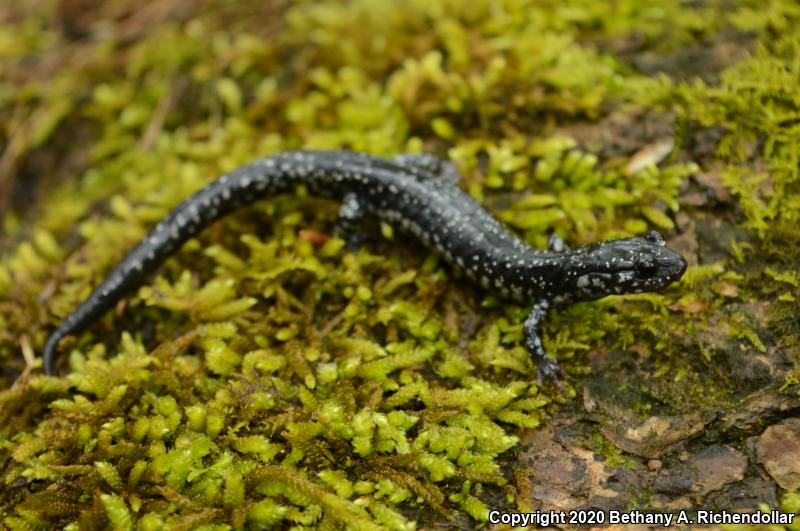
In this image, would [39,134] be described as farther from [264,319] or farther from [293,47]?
[264,319]

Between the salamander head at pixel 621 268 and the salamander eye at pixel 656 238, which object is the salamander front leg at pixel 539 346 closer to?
the salamander head at pixel 621 268

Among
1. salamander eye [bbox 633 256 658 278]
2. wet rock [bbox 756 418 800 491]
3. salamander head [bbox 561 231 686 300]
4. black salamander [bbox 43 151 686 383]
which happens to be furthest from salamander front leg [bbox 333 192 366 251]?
wet rock [bbox 756 418 800 491]

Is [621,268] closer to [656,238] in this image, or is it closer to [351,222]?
[656,238]

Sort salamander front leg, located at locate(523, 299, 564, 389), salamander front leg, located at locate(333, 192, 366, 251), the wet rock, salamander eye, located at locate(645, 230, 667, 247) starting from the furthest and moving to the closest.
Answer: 1. salamander front leg, located at locate(333, 192, 366, 251)
2. salamander eye, located at locate(645, 230, 667, 247)
3. salamander front leg, located at locate(523, 299, 564, 389)
4. the wet rock

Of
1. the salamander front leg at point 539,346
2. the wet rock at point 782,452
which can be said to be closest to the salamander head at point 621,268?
the salamander front leg at point 539,346

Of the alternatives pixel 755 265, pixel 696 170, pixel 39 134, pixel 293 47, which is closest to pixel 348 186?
pixel 293 47

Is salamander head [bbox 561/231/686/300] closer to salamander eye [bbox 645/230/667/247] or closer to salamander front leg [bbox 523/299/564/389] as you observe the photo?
salamander eye [bbox 645/230/667/247]
